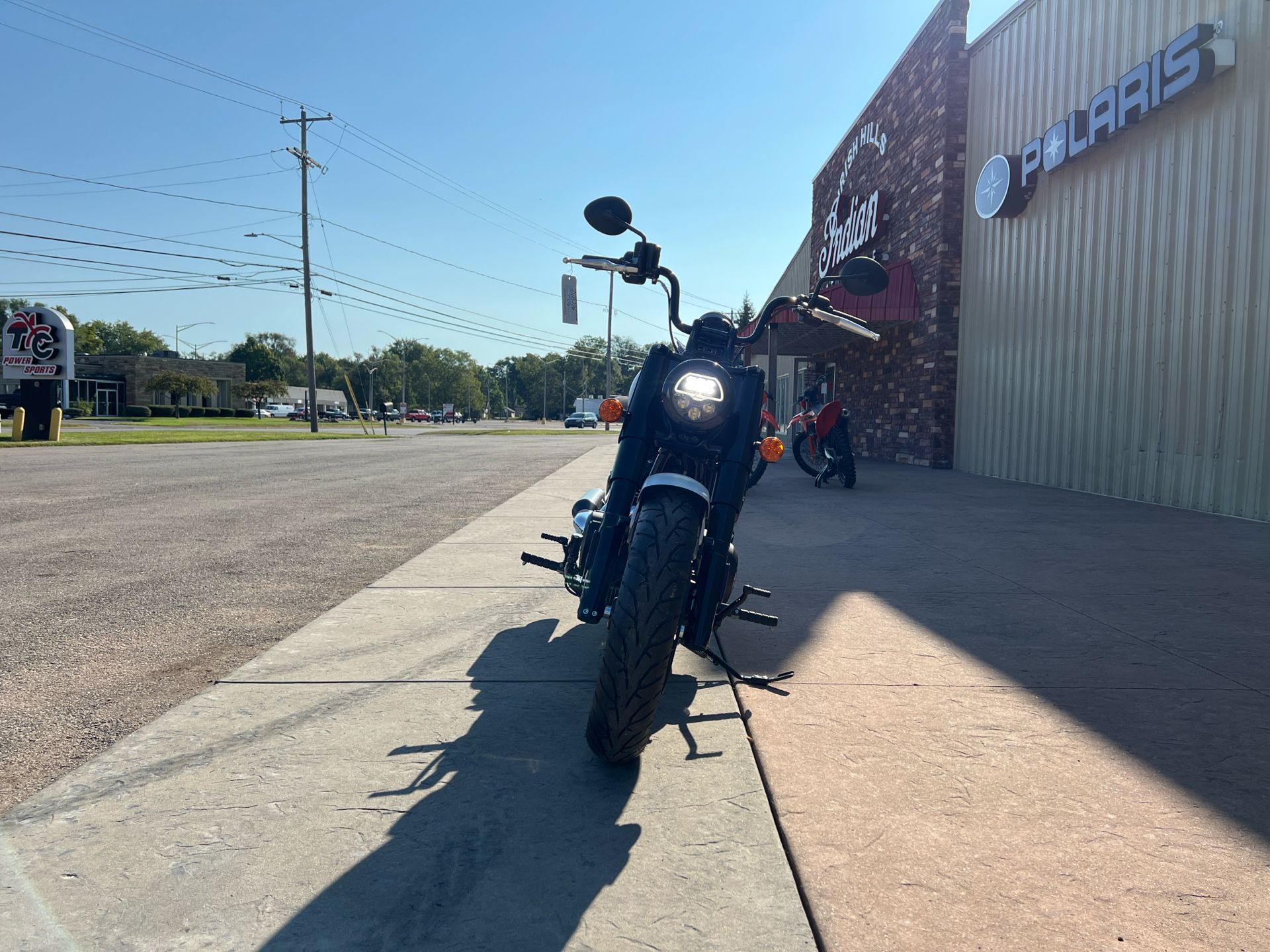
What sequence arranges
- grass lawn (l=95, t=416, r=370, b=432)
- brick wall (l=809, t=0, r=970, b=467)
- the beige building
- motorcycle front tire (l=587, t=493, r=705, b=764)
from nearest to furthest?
1. motorcycle front tire (l=587, t=493, r=705, b=764)
2. brick wall (l=809, t=0, r=970, b=467)
3. grass lawn (l=95, t=416, r=370, b=432)
4. the beige building

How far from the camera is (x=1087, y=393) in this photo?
34.0ft

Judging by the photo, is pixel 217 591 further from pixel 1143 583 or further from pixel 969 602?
pixel 1143 583

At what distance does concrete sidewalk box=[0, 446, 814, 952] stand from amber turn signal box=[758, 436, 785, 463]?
2.96ft

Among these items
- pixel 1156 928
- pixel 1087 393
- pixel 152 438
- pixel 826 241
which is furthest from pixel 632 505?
pixel 152 438

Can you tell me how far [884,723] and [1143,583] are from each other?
10.4ft

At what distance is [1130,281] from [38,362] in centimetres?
2557

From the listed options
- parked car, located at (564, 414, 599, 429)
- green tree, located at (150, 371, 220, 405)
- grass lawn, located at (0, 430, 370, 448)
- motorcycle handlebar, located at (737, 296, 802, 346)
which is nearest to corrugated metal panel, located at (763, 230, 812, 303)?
grass lawn, located at (0, 430, 370, 448)

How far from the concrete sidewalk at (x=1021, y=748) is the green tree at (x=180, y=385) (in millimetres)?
70485

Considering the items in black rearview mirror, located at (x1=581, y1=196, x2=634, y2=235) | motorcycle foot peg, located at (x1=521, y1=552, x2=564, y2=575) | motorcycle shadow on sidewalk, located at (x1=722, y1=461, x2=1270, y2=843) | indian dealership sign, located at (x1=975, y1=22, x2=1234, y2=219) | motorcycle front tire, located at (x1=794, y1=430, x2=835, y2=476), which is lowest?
motorcycle shadow on sidewalk, located at (x1=722, y1=461, x2=1270, y2=843)

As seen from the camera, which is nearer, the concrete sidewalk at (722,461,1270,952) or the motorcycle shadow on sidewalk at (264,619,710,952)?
the motorcycle shadow on sidewalk at (264,619,710,952)

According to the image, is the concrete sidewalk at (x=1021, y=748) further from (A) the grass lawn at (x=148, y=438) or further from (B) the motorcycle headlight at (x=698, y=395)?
(A) the grass lawn at (x=148, y=438)

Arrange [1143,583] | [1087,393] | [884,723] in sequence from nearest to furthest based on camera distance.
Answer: [884,723], [1143,583], [1087,393]

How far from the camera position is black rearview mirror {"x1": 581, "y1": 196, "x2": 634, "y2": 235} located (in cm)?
312

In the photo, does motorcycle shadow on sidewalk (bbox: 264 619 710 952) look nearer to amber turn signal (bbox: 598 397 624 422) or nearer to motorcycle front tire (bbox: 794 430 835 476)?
amber turn signal (bbox: 598 397 624 422)
